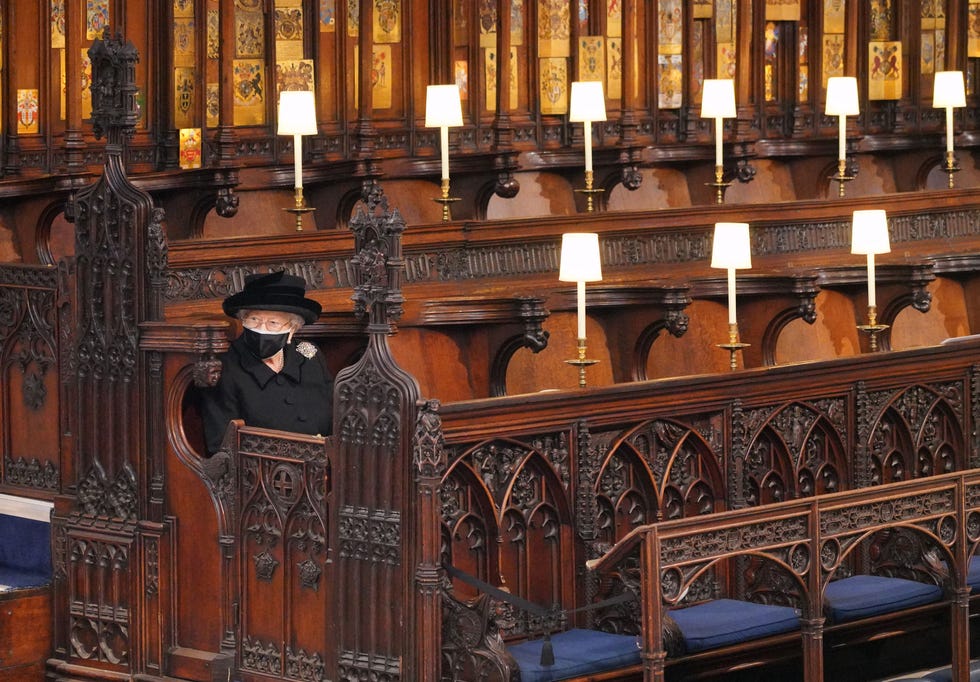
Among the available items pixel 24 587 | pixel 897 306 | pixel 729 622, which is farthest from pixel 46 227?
pixel 897 306

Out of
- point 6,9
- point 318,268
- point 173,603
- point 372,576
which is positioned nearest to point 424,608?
point 372,576

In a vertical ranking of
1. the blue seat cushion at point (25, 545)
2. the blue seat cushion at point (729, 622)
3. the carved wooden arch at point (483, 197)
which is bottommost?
the blue seat cushion at point (729, 622)

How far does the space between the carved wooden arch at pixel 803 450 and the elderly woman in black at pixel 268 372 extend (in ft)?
4.90

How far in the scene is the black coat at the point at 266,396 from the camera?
703 cm

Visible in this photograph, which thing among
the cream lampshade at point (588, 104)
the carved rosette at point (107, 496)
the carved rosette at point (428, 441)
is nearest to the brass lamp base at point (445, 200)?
the cream lampshade at point (588, 104)

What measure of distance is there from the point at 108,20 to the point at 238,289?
218 centimetres

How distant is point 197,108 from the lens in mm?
9852

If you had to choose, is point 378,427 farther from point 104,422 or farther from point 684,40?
point 684,40

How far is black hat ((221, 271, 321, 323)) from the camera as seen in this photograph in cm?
708

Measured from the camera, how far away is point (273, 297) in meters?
7.08

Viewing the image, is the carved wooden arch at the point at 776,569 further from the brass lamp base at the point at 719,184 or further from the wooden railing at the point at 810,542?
the brass lamp base at the point at 719,184

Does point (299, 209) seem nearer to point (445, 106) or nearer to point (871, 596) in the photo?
point (445, 106)

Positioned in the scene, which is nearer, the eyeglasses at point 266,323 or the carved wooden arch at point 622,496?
the carved wooden arch at point 622,496

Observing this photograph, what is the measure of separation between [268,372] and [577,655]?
153 cm
